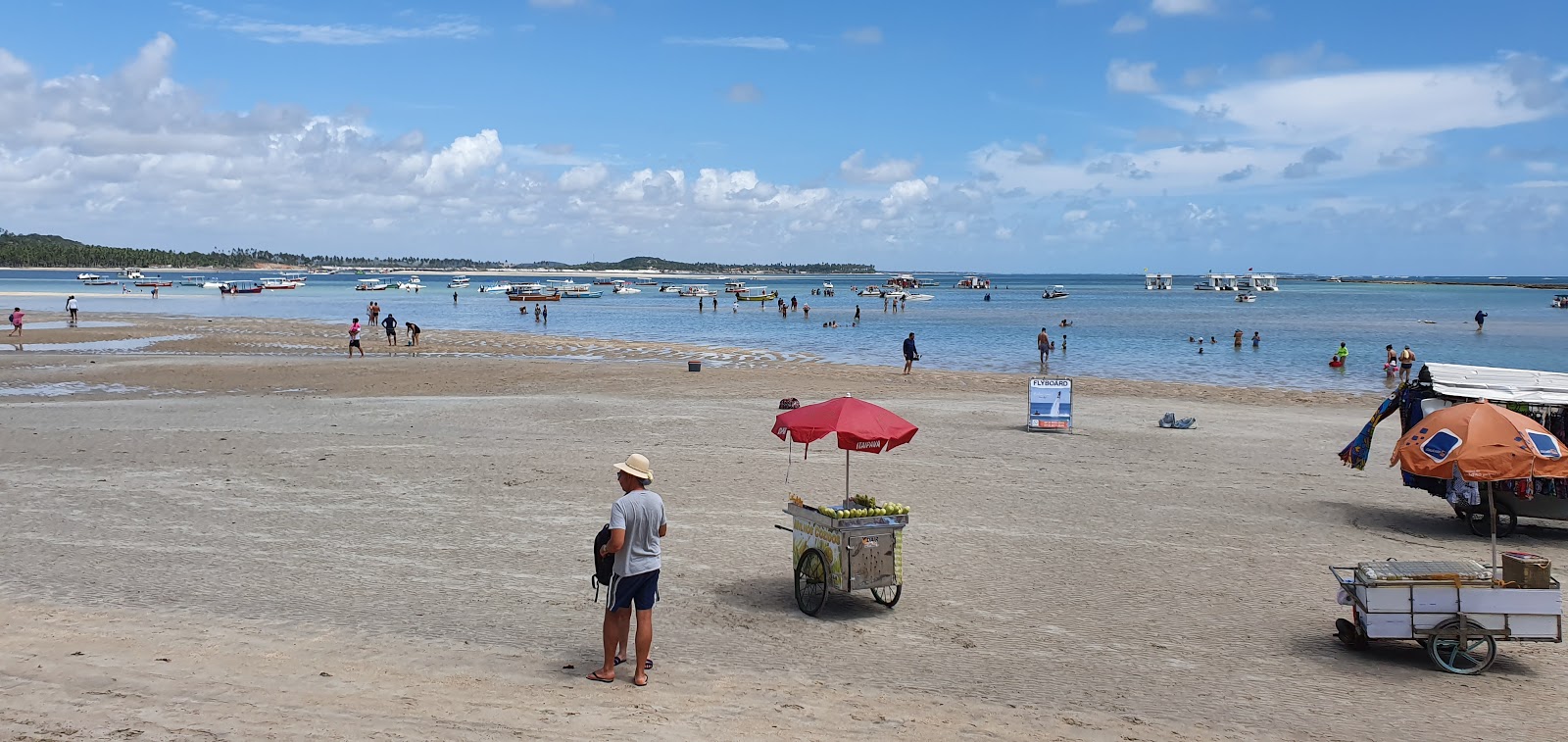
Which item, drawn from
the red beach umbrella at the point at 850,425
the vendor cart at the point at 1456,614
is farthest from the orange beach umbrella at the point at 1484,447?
the red beach umbrella at the point at 850,425

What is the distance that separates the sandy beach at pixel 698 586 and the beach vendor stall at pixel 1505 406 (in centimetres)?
44

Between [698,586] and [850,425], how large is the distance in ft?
7.33

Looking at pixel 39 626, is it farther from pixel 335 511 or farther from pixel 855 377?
pixel 855 377

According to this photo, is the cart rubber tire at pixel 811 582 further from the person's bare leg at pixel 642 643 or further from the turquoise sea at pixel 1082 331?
the turquoise sea at pixel 1082 331

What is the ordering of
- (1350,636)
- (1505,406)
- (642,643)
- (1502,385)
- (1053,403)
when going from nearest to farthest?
(642,643) → (1350,636) → (1505,406) → (1502,385) → (1053,403)

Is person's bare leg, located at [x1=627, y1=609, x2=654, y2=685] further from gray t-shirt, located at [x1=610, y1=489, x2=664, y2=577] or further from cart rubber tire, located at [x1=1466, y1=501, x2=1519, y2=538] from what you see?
cart rubber tire, located at [x1=1466, y1=501, x2=1519, y2=538]

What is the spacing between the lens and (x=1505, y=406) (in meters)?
13.3

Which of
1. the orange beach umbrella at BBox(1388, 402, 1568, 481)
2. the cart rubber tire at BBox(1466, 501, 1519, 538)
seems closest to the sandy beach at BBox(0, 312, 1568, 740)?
the cart rubber tire at BBox(1466, 501, 1519, 538)

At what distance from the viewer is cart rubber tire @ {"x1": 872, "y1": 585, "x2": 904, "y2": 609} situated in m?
10.1

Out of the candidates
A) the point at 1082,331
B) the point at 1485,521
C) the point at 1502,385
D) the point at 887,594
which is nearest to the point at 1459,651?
the point at 887,594

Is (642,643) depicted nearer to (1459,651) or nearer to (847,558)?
(847,558)

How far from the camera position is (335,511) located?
1359cm

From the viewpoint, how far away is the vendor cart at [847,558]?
966 centimetres

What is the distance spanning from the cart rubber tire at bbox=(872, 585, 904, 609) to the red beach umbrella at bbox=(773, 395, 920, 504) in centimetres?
93
